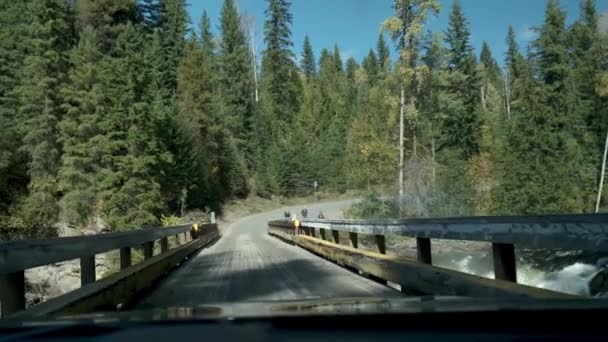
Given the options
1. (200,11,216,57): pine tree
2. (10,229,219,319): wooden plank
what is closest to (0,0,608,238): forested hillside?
(200,11,216,57): pine tree

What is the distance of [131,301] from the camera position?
6.70 metres

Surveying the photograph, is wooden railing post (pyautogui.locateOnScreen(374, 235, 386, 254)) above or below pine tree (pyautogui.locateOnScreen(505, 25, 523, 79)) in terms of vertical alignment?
below

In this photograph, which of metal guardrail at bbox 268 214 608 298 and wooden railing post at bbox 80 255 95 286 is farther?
wooden railing post at bbox 80 255 95 286

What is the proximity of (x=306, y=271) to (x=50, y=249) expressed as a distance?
5.47 meters

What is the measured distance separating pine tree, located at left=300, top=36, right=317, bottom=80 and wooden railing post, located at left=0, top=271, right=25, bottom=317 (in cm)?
10767

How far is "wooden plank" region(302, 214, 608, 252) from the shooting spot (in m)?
3.49

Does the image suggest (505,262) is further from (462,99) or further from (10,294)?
(462,99)

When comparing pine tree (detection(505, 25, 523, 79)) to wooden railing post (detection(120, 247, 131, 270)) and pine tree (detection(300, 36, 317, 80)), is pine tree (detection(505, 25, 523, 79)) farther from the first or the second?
wooden railing post (detection(120, 247, 131, 270))

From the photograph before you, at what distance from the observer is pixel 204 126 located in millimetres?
54812

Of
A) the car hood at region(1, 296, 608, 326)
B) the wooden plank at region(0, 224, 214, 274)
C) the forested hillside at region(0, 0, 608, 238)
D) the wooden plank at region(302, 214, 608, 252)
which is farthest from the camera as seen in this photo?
the forested hillside at region(0, 0, 608, 238)

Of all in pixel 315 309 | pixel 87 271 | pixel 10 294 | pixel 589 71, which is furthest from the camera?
pixel 589 71

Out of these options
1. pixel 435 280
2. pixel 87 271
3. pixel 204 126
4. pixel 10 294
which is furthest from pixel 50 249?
pixel 204 126

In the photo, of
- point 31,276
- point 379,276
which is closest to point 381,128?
point 31,276

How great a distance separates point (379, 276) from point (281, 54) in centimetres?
7527
